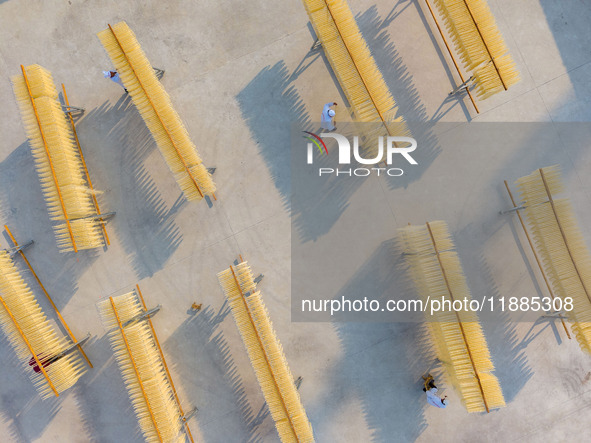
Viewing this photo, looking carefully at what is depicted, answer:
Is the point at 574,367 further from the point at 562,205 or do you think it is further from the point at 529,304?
the point at 562,205

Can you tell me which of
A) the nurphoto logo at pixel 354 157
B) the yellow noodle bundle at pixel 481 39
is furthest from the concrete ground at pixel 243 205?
the yellow noodle bundle at pixel 481 39

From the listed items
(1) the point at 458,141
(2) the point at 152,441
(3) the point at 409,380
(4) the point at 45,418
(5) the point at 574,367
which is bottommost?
(5) the point at 574,367

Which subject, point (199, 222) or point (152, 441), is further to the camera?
point (199, 222)

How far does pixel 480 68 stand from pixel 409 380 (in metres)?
7.01

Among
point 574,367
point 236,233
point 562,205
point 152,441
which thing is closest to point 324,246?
point 236,233

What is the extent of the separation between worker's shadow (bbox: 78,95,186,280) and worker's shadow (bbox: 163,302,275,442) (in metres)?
2.01

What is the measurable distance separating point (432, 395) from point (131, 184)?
8343 mm

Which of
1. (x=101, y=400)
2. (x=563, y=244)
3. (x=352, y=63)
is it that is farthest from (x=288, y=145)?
(x=101, y=400)

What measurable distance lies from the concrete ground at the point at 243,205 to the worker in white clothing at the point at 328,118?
25.9 inches

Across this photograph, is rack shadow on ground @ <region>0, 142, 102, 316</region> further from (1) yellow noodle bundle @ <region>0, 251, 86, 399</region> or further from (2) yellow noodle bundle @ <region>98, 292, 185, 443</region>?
(2) yellow noodle bundle @ <region>98, 292, 185, 443</region>

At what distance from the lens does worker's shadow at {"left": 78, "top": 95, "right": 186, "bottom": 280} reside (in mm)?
7770

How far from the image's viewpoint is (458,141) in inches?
307

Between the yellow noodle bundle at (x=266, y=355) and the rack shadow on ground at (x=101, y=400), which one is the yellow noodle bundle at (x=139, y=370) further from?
the yellow noodle bundle at (x=266, y=355)

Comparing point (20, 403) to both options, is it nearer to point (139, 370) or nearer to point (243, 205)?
point (139, 370)
